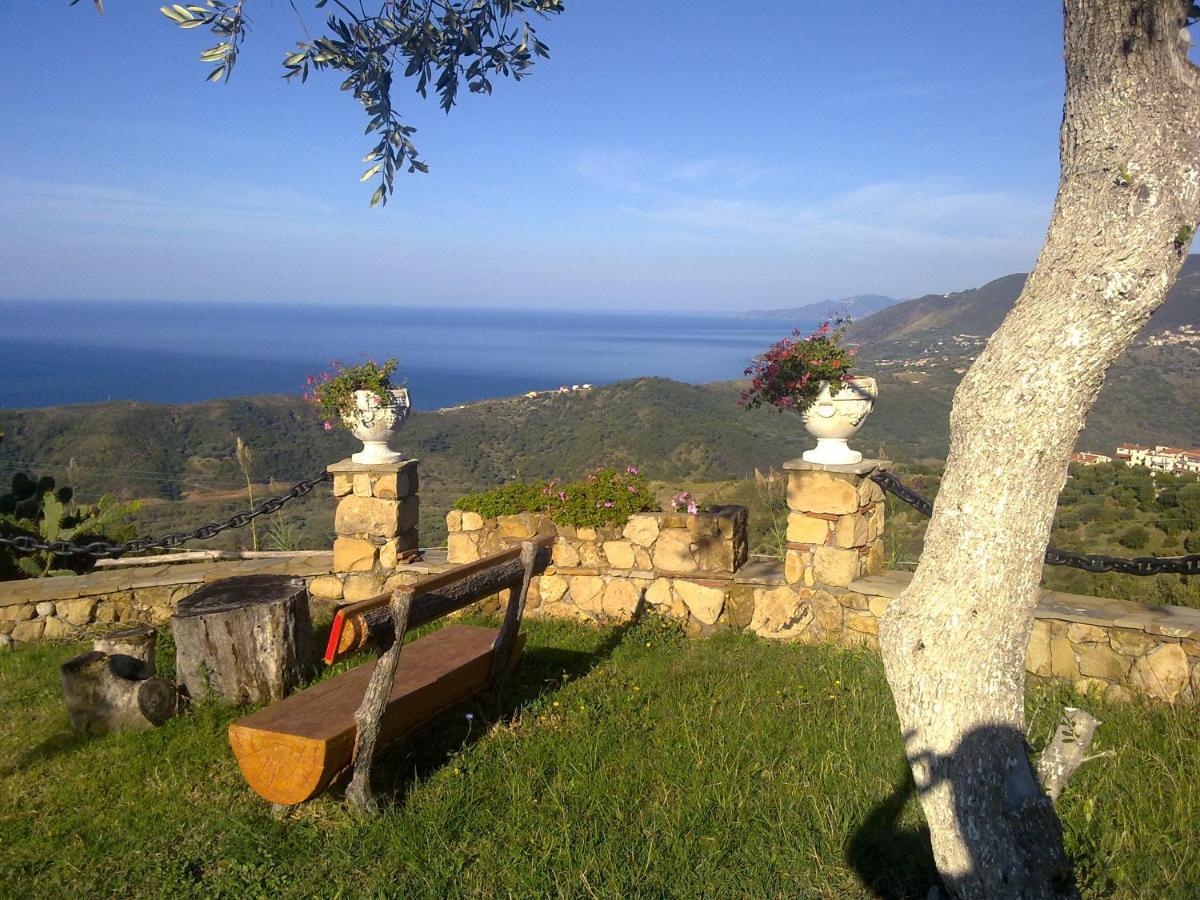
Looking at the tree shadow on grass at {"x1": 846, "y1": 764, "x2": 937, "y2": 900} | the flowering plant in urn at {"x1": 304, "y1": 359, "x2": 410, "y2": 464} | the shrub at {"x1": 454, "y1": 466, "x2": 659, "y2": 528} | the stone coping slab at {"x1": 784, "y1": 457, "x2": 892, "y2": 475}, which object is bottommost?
the tree shadow on grass at {"x1": 846, "y1": 764, "x2": 937, "y2": 900}

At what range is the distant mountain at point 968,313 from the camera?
3881 centimetres

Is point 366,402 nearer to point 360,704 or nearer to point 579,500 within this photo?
point 579,500

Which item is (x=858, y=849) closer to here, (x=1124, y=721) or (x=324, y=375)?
(x=1124, y=721)

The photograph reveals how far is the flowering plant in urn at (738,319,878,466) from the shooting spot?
5207 mm

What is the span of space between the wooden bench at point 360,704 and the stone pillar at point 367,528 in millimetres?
2196

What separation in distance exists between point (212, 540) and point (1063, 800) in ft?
51.6

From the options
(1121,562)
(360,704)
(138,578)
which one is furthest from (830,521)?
(138,578)

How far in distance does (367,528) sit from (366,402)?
3.21ft

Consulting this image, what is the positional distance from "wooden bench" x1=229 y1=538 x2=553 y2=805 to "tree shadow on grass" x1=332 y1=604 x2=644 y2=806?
0.63 feet

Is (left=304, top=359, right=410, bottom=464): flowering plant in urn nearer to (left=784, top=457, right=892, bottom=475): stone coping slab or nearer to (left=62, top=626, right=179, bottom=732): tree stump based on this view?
(left=62, top=626, right=179, bottom=732): tree stump

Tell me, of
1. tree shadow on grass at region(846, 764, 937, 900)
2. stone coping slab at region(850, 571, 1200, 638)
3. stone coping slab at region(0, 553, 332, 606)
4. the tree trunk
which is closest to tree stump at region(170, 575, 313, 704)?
stone coping slab at region(0, 553, 332, 606)

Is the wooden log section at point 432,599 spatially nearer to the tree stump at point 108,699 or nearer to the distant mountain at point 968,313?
the tree stump at point 108,699

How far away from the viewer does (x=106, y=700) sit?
4.32 meters

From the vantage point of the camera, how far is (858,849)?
2883 mm
